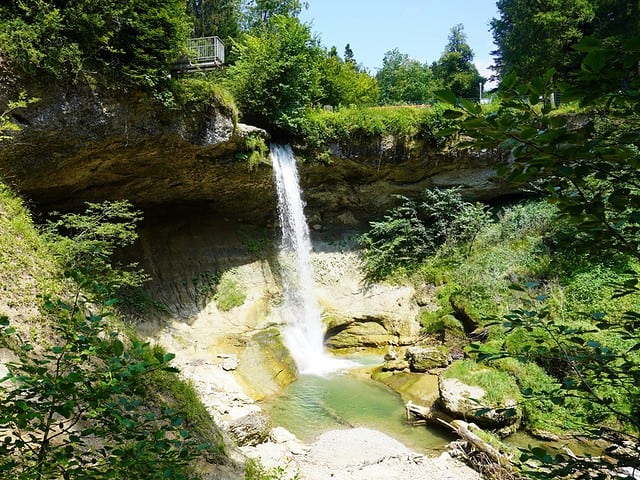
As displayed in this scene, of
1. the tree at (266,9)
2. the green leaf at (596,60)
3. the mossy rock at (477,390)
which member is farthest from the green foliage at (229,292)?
the tree at (266,9)

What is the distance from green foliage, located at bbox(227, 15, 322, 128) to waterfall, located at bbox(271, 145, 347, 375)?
42.6 inches

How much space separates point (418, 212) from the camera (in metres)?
15.0

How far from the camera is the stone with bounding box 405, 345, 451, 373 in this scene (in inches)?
358

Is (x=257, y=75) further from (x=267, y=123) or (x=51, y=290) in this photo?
(x=51, y=290)

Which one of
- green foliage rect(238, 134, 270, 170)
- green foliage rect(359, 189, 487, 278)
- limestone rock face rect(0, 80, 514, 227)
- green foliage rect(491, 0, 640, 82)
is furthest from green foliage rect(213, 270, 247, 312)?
green foliage rect(491, 0, 640, 82)

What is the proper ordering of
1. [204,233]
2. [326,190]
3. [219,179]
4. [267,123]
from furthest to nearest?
[326,190] → [204,233] → [267,123] → [219,179]

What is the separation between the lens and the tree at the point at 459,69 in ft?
94.7

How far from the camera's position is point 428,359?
30.2 ft

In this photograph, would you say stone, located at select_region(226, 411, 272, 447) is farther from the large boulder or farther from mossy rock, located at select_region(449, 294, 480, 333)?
mossy rock, located at select_region(449, 294, 480, 333)

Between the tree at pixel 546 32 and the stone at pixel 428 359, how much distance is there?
12.9 metres

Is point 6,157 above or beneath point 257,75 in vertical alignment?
beneath

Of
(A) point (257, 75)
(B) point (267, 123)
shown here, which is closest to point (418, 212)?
(B) point (267, 123)

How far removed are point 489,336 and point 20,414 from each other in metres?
9.05

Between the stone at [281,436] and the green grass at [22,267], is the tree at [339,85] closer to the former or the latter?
the green grass at [22,267]
